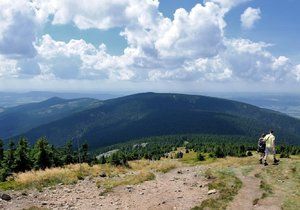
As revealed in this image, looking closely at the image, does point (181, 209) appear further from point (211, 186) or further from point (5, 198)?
point (5, 198)

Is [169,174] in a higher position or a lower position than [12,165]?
higher

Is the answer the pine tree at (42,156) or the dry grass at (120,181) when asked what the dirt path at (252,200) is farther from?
the pine tree at (42,156)

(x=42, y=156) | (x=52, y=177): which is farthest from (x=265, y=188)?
(x=42, y=156)

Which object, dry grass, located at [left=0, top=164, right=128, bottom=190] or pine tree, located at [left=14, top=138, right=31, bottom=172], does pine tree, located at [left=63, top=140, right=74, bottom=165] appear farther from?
dry grass, located at [left=0, top=164, right=128, bottom=190]

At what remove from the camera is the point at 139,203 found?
2619 cm

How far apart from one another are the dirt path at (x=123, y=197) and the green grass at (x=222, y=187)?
0.93 metres

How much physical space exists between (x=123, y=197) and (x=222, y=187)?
26.7 ft

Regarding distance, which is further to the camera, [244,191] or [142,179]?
[142,179]

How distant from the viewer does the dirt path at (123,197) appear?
1015 inches

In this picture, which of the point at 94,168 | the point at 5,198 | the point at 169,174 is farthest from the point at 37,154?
the point at 5,198

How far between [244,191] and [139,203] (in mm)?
8490

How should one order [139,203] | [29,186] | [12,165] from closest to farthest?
1. [139,203]
2. [29,186]
3. [12,165]

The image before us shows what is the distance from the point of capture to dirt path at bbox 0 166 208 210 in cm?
2579

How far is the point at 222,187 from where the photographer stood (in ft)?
97.0
